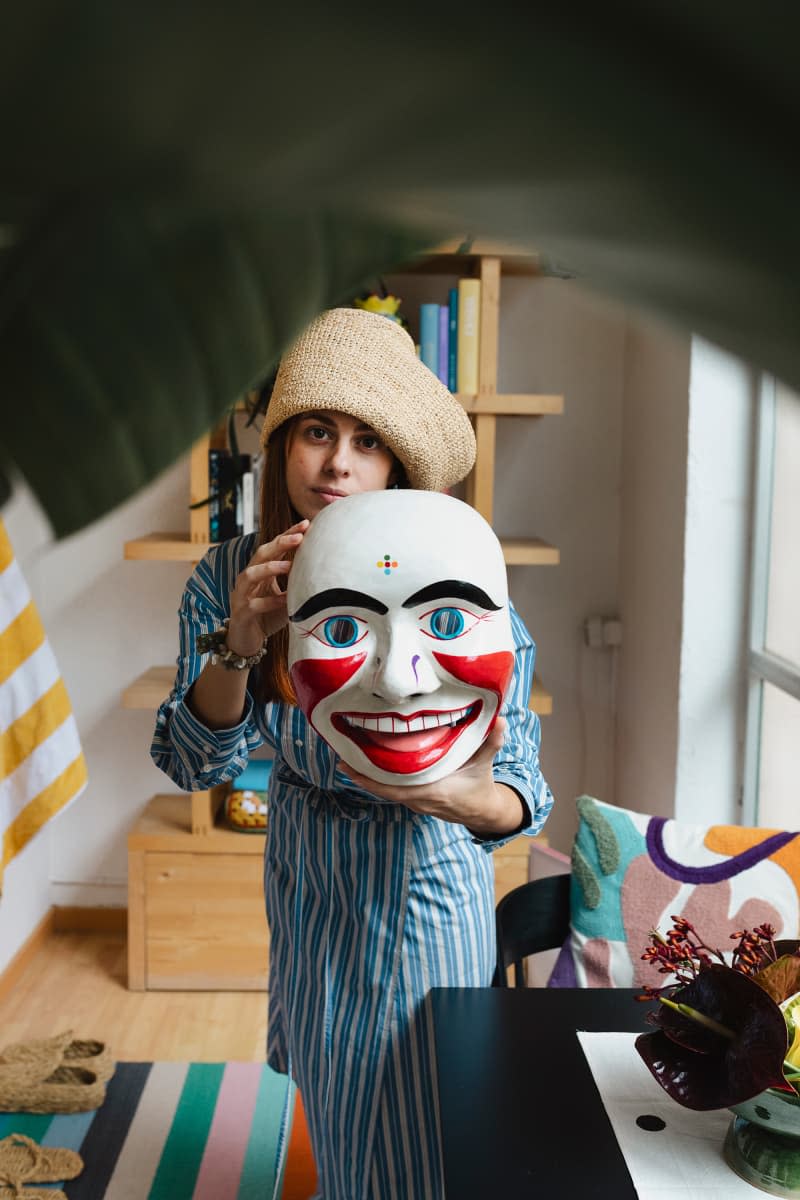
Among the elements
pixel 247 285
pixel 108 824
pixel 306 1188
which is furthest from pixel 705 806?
pixel 247 285

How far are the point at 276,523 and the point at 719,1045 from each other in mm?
866

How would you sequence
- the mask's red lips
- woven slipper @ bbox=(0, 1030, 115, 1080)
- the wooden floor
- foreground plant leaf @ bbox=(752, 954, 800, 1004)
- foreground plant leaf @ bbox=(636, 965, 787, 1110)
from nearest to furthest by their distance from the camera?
foreground plant leaf @ bbox=(636, 965, 787, 1110)
foreground plant leaf @ bbox=(752, 954, 800, 1004)
the mask's red lips
woven slipper @ bbox=(0, 1030, 115, 1080)
the wooden floor

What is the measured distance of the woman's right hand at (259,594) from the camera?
1.32 m

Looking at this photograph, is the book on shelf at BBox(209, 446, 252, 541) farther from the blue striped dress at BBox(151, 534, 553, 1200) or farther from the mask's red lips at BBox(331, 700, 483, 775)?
the mask's red lips at BBox(331, 700, 483, 775)

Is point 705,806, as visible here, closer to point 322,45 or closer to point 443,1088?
point 443,1088

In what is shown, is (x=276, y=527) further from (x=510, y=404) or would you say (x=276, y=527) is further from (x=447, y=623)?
(x=510, y=404)

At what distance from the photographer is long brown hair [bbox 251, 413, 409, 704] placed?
1.50 metres

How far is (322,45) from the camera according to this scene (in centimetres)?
9

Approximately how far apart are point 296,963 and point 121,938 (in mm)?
1978

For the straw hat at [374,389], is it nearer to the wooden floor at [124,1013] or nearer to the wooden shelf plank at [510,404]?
the wooden shelf plank at [510,404]

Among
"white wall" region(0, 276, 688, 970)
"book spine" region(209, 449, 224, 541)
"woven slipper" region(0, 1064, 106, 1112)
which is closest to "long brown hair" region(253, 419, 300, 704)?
"book spine" region(209, 449, 224, 541)

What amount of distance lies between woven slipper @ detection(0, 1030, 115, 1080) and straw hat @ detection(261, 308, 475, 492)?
178 centimetres

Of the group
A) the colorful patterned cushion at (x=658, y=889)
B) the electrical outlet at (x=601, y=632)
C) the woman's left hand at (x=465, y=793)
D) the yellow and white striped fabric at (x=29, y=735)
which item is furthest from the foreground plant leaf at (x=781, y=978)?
the electrical outlet at (x=601, y=632)

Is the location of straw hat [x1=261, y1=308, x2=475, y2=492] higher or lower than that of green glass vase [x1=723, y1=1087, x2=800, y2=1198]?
higher
